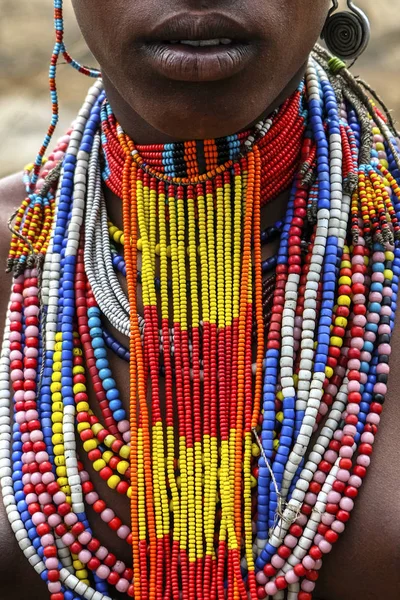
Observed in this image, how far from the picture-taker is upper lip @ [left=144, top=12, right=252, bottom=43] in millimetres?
1262

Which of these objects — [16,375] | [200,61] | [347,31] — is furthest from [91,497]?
[347,31]

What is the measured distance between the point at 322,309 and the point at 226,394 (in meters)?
0.21

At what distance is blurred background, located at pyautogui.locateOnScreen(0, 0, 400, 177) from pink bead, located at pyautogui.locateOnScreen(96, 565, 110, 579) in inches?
101

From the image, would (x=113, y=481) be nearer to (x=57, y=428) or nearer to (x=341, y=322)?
(x=57, y=428)

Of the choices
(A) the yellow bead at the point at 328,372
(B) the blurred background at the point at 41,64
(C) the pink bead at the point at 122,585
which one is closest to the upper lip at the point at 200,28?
(A) the yellow bead at the point at 328,372

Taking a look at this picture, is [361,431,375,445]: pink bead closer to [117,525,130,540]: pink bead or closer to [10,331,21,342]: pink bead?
[117,525,130,540]: pink bead

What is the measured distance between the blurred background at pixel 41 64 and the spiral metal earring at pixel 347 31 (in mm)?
2172

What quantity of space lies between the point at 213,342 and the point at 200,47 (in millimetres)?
479

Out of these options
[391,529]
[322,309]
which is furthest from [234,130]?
[391,529]

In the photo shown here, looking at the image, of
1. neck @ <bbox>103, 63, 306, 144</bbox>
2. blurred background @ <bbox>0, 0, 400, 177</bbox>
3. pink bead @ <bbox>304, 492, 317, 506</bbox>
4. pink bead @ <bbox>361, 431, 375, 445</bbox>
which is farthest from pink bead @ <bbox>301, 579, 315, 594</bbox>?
blurred background @ <bbox>0, 0, 400, 177</bbox>

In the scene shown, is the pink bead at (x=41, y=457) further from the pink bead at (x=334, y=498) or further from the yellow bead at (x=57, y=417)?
the pink bead at (x=334, y=498)

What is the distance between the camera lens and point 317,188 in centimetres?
156

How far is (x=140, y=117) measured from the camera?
1579 mm

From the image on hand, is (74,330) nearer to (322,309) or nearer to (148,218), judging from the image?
(148,218)
